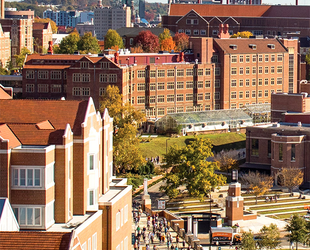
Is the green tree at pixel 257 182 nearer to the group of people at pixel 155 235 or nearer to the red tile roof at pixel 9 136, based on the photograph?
the group of people at pixel 155 235

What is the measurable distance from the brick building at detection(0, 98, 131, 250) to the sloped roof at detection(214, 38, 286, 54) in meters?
93.1

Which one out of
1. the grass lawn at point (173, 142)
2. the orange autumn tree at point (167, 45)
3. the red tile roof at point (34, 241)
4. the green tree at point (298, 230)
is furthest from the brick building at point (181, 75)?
the red tile roof at point (34, 241)

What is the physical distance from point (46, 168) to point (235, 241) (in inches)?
1391

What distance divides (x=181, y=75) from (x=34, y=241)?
102 metres

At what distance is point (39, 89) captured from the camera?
454 ft

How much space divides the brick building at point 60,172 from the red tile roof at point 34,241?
210 inches

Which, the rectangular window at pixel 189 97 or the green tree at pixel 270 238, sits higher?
the rectangular window at pixel 189 97

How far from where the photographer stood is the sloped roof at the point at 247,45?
15250cm

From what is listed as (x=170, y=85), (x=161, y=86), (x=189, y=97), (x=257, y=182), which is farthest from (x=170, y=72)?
(x=257, y=182)

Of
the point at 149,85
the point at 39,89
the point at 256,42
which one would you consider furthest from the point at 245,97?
the point at 39,89

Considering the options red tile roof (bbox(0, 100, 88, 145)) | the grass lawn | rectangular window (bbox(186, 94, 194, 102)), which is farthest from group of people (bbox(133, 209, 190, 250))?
rectangular window (bbox(186, 94, 194, 102))

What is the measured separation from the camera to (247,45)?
155 metres

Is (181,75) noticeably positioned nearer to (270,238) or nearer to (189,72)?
(189,72)

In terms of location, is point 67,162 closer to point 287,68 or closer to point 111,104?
point 111,104
